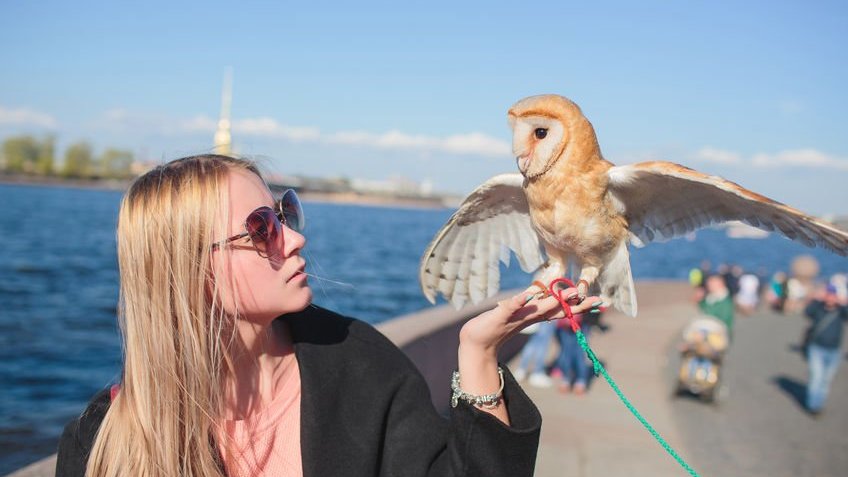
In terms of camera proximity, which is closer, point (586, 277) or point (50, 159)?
point (586, 277)

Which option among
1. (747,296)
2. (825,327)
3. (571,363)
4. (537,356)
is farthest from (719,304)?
(747,296)

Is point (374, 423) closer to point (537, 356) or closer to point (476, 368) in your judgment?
point (476, 368)

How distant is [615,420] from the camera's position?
6816 millimetres

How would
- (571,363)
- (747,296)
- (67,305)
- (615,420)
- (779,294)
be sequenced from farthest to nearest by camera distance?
1. (67,305)
2. (779,294)
3. (747,296)
4. (571,363)
5. (615,420)

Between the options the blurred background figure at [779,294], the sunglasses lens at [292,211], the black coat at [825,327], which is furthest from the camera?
the blurred background figure at [779,294]

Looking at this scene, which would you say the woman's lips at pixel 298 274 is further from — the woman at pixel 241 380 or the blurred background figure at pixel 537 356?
the blurred background figure at pixel 537 356

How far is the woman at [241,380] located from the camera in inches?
67.2

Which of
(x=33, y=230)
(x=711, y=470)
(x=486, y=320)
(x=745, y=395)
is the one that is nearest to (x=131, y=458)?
(x=486, y=320)

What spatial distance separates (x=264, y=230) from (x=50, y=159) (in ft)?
418

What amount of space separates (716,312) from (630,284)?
7.44 metres

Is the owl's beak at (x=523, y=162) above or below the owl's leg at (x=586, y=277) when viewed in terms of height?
above

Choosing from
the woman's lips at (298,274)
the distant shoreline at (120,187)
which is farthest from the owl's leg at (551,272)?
the distant shoreline at (120,187)

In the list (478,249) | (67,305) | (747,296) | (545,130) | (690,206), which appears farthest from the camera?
(67,305)

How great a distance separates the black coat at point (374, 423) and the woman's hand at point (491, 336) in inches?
2.5
